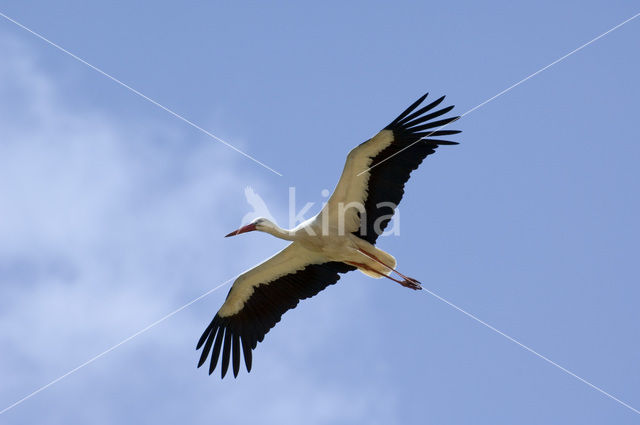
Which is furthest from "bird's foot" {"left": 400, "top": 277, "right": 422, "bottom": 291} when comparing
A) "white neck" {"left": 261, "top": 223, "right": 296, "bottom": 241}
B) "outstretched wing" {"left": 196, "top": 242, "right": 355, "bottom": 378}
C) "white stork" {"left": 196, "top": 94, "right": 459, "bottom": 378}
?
"white neck" {"left": 261, "top": 223, "right": 296, "bottom": 241}

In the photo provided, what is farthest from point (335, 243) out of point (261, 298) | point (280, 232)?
point (261, 298)

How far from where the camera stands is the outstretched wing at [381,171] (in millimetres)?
10312

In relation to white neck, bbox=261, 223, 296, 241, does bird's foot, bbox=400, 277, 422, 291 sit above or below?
below

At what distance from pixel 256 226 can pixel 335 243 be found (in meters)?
0.93

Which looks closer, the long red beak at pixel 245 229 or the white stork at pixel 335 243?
the white stork at pixel 335 243

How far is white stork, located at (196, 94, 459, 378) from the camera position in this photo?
1035cm

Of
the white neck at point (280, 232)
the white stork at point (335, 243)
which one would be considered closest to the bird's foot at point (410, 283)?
the white stork at point (335, 243)

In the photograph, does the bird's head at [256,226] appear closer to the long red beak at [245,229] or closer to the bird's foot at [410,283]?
the long red beak at [245,229]

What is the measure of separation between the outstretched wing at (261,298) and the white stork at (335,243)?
0.01 meters

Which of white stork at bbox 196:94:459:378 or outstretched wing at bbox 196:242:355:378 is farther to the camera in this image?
outstretched wing at bbox 196:242:355:378

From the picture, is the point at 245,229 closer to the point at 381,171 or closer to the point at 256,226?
the point at 256,226

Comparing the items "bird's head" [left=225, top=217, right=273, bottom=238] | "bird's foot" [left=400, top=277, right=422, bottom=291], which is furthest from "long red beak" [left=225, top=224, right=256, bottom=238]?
"bird's foot" [left=400, top=277, right=422, bottom=291]

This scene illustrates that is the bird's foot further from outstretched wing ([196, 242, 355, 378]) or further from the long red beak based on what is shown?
the long red beak

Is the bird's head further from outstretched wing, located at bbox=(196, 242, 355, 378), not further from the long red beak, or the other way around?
outstretched wing, located at bbox=(196, 242, 355, 378)
